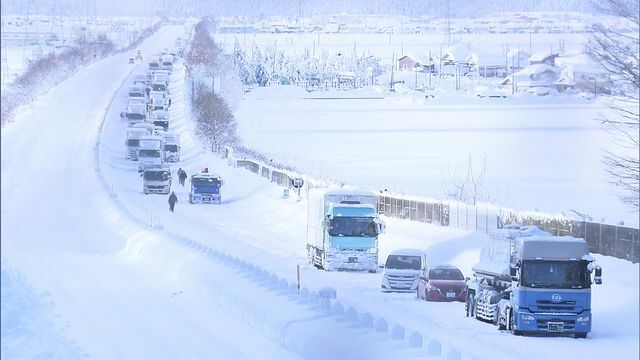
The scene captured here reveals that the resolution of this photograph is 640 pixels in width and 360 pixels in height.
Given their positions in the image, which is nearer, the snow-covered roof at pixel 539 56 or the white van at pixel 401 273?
the white van at pixel 401 273

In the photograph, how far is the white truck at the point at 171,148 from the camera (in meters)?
82.4

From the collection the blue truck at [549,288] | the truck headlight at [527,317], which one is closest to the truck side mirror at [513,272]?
the blue truck at [549,288]

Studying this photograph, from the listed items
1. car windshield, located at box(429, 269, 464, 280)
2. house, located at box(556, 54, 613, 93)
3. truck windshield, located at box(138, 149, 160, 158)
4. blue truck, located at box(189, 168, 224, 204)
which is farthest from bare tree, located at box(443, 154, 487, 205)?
car windshield, located at box(429, 269, 464, 280)

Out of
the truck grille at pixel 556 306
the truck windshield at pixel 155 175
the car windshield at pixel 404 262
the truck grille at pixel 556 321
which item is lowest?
the truck windshield at pixel 155 175

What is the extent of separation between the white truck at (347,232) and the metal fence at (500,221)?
4.94 m

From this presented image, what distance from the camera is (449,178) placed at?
71.6 metres

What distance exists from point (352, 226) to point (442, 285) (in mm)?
8249

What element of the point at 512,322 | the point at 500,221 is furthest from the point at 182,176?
the point at 512,322

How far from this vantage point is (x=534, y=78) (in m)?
140

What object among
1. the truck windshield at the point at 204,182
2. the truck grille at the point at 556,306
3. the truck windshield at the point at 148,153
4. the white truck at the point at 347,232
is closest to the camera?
the truck grille at the point at 556,306

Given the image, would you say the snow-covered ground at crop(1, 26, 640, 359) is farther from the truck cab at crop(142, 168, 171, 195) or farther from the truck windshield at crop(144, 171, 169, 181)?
the truck windshield at crop(144, 171, 169, 181)

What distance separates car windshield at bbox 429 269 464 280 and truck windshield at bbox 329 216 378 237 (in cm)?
753

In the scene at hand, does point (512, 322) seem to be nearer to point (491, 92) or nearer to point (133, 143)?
point (133, 143)

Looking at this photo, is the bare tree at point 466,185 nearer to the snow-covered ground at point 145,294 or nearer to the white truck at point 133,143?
the white truck at point 133,143
